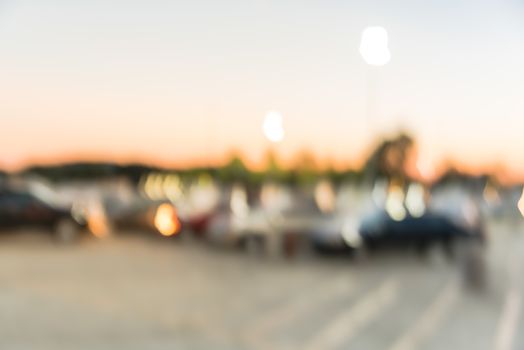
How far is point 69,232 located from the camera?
1339 centimetres

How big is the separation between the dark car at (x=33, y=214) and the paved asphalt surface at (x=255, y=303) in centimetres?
176

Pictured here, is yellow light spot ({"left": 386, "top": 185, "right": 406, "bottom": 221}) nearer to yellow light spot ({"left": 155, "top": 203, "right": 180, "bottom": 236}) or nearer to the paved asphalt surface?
the paved asphalt surface

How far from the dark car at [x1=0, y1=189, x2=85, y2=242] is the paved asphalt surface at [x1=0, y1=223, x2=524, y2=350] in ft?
5.78

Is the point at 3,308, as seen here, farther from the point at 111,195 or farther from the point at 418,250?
the point at 111,195

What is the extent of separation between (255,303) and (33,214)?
7.61 m

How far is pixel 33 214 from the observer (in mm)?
12891

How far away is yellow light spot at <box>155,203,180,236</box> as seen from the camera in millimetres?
14195

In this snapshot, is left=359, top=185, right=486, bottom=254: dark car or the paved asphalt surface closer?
the paved asphalt surface

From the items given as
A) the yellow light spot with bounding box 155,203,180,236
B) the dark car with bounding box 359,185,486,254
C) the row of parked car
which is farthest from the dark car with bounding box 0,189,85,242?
the dark car with bounding box 359,185,486,254

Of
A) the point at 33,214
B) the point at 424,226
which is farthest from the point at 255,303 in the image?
the point at 33,214

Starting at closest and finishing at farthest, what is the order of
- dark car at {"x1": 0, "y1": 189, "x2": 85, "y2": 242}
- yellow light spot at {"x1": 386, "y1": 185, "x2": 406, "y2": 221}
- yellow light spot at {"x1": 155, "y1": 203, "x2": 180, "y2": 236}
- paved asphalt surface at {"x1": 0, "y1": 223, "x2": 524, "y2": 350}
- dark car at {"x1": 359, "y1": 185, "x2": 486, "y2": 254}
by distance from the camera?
paved asphalt surface at {"x1": 0, "y1": 223, "x2": 524, "y2": 350} < dark car at {"x1": 359, "y1": 185, "x2": 486, "y2": 254} < yellow light spot at {"x1": 386, "y1": 185, "x2": 406, "y2": 221} < dark car at {"x1": 0, "y1": 189, "x2": 85, "y2": 242} < yellow light spot at {"x1": 155, "y1": 203, "x2": 180, "y2": 236}

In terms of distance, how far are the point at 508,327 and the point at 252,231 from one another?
723 centimetres

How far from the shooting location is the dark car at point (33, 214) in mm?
12734

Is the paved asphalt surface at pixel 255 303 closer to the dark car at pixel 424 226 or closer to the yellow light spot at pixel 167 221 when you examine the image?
the dark car at pixel 424 226
